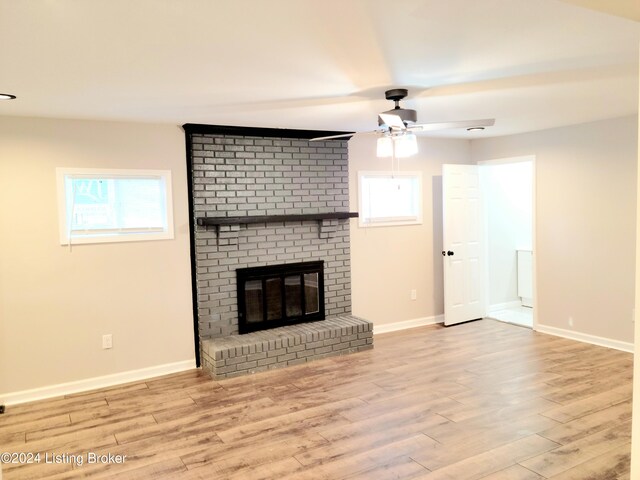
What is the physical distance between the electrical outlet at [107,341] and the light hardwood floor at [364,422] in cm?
40

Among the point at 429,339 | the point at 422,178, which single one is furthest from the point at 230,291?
the point at 422,178

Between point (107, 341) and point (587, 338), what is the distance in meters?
4.86

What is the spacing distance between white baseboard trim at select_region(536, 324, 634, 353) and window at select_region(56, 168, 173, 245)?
4.33 m

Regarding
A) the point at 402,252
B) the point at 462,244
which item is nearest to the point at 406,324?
the point at 402,252

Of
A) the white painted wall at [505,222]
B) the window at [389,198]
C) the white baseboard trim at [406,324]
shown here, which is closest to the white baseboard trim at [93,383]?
the white baseboard trim at [406,324]

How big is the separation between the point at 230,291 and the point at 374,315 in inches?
73.1

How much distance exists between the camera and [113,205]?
4.43 m

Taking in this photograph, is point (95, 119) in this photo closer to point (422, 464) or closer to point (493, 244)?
point (422, 464)

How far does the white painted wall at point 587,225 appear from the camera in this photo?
15.9 feet

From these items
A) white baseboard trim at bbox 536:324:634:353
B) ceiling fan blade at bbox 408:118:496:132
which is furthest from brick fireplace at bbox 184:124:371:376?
white baseboard trim at bbox 536:324:634:353

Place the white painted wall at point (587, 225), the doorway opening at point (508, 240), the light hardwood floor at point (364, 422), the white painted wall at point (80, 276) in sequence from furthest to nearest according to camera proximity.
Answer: the doorway opening at point (508, 240), the white painted wall at point (587, 225), the white painted wall at point (80, 276), the light hardwood floor at point (364, 422)

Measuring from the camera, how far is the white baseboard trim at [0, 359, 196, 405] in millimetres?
4043

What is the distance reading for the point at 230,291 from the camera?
4.86 m

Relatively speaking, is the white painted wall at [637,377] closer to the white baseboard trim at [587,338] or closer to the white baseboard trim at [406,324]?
the white baseboard trim at [587,338]
